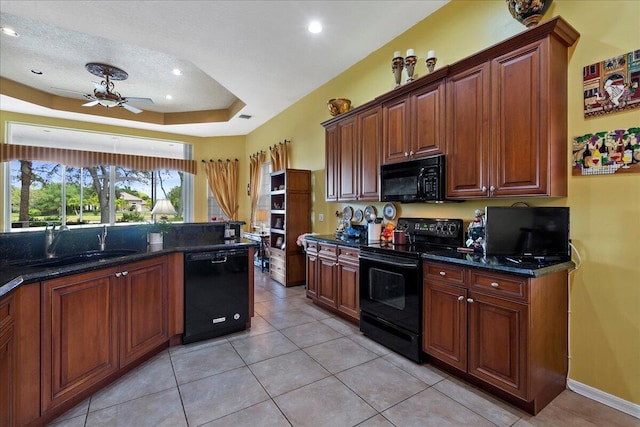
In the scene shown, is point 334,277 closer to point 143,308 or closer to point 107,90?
point 143,308

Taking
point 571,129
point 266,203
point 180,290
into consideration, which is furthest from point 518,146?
point 266,203

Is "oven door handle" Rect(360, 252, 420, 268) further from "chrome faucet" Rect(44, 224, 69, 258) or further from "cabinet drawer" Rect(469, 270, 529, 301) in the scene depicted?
"chrome faucet" Rect(44, 224, 69, 258)

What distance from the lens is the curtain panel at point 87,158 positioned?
5529 mm

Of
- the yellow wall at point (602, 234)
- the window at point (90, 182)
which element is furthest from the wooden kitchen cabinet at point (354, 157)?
the window at point (90, 182)

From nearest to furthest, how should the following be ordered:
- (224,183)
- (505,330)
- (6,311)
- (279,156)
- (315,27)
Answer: (6,311), (505,330), (315,27), (279,156), (224,183)

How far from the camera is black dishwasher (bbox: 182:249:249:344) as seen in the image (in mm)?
2764

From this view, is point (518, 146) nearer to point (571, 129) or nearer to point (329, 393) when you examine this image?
point (571, 129)

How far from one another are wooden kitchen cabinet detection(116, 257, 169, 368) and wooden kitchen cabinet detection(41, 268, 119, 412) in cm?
8

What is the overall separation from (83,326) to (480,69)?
3.45 m

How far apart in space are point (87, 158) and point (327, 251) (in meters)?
5.97

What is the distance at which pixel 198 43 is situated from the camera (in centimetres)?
348

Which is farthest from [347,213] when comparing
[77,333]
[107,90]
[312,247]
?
[107,90]

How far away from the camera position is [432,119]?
2.66 metres

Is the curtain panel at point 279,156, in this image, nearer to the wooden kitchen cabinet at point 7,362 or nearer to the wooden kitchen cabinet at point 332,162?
the wooden kitchen cabinet at point 332,162
